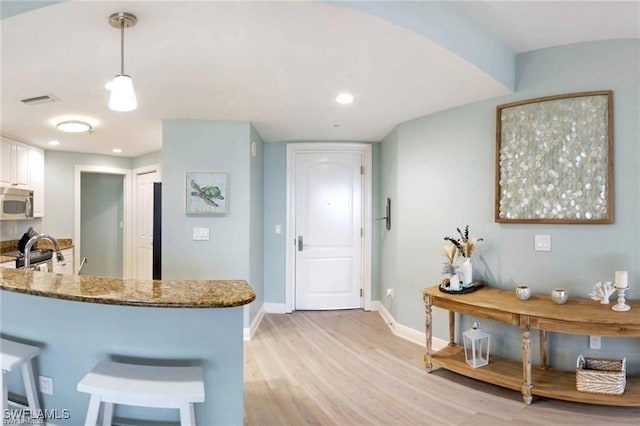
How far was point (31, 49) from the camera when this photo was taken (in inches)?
78.6

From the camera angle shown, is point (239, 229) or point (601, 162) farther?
point (239, 229)

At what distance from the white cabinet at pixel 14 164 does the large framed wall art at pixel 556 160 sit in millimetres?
5323

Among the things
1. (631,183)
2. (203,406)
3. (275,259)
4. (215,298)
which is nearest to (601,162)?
(631,183)

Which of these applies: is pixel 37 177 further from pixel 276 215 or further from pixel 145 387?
pixel 145 387

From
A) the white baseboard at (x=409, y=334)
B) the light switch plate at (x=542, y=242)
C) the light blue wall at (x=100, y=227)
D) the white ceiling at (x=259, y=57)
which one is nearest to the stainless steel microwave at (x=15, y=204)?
the white ceiling at (x=259, y=57)

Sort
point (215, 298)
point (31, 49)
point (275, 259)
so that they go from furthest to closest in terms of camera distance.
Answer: point (275, 259)
point (31, 49)
point (215, 298)

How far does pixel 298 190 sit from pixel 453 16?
282 centimetres

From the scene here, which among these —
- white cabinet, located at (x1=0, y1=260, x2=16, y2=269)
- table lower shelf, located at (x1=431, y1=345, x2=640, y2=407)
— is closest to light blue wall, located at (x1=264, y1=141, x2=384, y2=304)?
table lower shelf, located at (x1=431, y1=345, x2=640, y2=407)

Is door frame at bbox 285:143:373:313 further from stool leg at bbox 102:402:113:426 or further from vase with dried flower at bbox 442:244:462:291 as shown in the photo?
stool leg at bbox 102:402:113:426

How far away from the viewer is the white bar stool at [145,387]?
4.55 ft

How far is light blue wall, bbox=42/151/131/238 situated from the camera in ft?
16.4

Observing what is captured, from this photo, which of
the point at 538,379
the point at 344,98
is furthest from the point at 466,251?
the point at 344,98

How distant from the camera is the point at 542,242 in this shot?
103 inches

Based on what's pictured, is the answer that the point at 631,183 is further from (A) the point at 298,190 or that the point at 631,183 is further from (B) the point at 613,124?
(A) the point at 298,190
